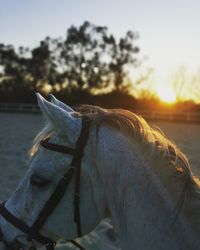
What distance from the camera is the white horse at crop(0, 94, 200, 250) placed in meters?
2.39

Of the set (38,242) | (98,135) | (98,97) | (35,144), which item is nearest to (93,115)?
(98,135)

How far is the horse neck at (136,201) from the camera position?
2381 mm

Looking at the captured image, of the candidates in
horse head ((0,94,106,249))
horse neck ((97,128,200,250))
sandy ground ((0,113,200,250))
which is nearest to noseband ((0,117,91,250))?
horse head ((0,94,106,249))

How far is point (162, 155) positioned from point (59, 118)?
58 cm

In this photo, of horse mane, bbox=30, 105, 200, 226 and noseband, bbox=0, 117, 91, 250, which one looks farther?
noseband, bbox=0, 117, 91, 250

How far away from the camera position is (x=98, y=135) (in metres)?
2.57

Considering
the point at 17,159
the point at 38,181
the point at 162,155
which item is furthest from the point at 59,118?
the point at 17,159

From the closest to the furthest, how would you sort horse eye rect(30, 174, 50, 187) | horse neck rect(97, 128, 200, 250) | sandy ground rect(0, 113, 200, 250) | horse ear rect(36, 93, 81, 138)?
horse neck rect(97, 128, 200, 250) < horse ear rect(36, 93, 81, 138) < horse eye rect(30, 174, 50, 187) < sandy ground rect(0, 113, 200, 250)

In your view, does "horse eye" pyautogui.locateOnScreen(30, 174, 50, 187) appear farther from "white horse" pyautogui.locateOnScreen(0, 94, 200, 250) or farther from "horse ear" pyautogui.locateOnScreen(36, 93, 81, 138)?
"horse ear" pyautogui.locateOnScreen(36, 93, 81, 138)

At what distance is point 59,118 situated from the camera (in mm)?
2514

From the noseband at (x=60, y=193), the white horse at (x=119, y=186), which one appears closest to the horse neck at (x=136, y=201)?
the white horse at (x=119, y=186)

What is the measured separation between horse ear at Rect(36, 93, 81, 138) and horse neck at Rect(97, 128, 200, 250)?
16 cm

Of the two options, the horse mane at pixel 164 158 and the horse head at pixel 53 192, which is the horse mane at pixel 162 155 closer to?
the horse mane at pixel 164 158

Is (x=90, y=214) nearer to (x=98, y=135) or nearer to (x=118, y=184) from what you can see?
(x=118, y=184)
